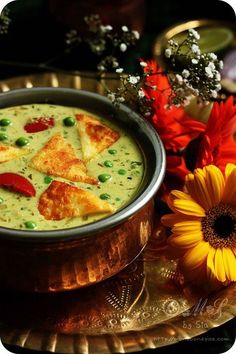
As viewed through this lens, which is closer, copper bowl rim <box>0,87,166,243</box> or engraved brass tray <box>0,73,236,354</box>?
copper bowl rim <box>0,87,166,243</box>

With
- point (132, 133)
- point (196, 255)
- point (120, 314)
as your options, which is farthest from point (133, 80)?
point (120, 314)

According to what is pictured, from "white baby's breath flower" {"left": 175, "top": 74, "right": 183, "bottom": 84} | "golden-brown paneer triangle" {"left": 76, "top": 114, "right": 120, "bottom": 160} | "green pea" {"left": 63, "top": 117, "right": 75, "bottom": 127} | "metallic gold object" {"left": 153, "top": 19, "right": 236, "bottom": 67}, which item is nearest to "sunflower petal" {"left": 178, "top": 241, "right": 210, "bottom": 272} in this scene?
"golden-brown paneer triangle" {"left": 76, "top": 114, "right": 120, "bottom": 160}

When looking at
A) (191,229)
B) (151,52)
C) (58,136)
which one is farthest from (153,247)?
(151,52)

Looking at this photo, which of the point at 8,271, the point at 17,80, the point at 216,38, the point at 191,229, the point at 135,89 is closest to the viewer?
the point at 8,271

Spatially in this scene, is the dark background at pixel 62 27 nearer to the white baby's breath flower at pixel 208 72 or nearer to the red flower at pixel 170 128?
the red flower at pixel 170 128

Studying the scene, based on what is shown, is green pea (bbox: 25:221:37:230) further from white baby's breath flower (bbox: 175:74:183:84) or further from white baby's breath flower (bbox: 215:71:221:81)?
white baby's breath flower (bbox: 215:71:221:81)

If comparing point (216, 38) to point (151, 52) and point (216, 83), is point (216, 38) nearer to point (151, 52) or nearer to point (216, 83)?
point (151, 52)

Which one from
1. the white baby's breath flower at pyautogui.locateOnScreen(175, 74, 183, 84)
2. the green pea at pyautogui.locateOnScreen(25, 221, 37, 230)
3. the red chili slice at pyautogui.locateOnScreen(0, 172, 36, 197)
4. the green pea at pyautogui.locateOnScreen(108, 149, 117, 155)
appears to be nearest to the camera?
the green pea at pyautogui.locateOnScreen(25, 221, 37, 230)

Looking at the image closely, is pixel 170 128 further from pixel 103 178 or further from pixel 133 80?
pixel 103 178

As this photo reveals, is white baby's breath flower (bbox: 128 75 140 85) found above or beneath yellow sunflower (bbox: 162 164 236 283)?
above
